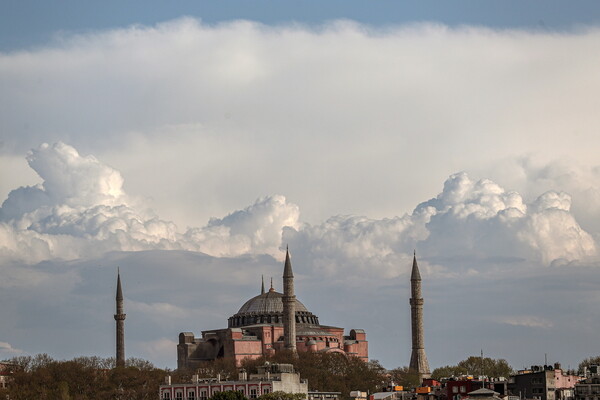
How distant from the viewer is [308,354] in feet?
497

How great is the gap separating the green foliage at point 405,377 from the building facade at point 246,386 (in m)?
28.4

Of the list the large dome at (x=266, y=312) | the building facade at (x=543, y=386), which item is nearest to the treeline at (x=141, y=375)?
the large dome at (x=266, y=312)

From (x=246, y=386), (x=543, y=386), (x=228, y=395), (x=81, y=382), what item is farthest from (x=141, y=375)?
(x=543, y=386)

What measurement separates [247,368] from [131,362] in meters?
14.1

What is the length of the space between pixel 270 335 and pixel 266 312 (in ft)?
26.0

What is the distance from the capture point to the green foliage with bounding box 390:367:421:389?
495 feet

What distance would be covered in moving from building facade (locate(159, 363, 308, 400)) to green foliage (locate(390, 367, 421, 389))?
28.4m

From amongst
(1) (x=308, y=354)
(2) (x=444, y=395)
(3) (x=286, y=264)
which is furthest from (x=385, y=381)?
(2) (x=444, y=395)

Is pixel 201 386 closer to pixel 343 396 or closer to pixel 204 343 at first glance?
pixel 343 396

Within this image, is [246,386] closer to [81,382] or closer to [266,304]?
[81,382]

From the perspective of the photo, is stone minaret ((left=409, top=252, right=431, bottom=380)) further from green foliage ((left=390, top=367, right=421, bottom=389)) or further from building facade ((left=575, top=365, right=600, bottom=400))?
building facade ((left=575, top=365, right=600, bottom=400))

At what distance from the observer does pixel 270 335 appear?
166750 millimetres

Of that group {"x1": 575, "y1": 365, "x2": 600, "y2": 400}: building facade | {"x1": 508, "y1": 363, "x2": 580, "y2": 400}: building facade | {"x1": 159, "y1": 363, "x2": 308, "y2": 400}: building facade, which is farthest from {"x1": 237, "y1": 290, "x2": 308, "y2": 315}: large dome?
{"x1": 575, "y1": 365, "x2": 600, "y2": 400}: building facade

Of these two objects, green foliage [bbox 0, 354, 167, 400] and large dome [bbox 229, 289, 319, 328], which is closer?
green foliage [bbox 0, 354, 167, 400]
